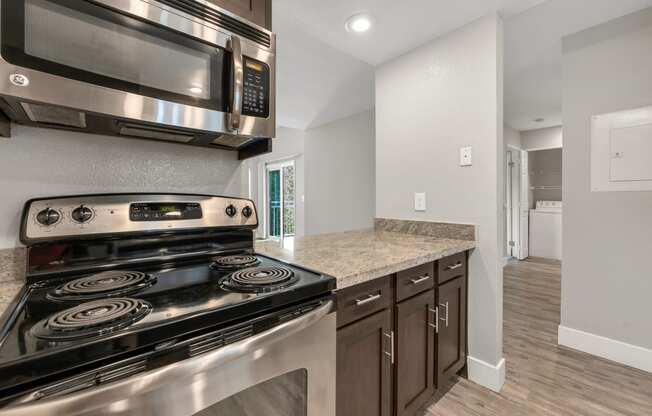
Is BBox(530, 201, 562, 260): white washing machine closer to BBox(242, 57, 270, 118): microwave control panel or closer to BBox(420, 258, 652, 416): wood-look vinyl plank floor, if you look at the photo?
BBox(420, 258, 652, 416): wood-look vinyl plank floor

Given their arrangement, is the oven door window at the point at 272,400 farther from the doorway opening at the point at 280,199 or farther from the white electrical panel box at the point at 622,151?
the doorway opening at the point at 280,199

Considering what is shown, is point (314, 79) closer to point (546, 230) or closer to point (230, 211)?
point (230, 211)

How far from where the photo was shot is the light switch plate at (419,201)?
205cm

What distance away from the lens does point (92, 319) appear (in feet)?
1.93

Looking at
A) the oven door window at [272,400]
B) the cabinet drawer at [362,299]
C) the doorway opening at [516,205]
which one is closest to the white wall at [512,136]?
the doorway opening at [516,205]

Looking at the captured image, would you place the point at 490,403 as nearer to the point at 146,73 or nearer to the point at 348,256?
the point at 348,256

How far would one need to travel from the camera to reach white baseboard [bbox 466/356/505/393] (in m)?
1.68

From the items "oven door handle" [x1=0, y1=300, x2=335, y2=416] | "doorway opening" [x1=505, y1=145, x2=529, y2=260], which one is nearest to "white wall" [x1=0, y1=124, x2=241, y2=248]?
"oven door handle" [x1=0, y1=300, x2=335, y2=416]

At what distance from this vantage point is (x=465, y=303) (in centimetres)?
177

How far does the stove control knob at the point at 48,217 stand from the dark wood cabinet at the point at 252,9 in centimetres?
90

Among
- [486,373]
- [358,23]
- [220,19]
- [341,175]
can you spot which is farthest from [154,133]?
[341,175]

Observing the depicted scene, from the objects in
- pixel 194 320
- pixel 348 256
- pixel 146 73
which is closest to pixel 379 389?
pixel 348 256

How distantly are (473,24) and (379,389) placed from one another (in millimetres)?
2136

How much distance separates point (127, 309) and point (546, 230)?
20.5ft
